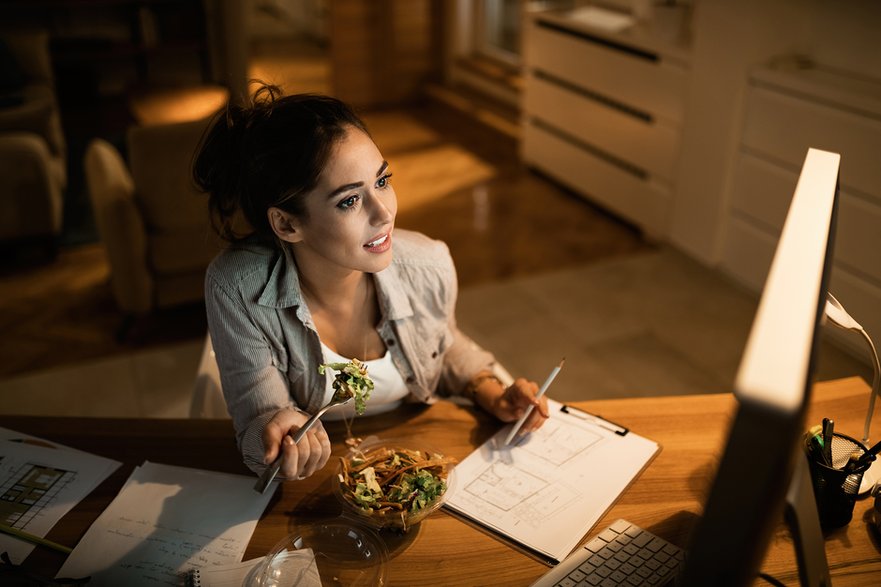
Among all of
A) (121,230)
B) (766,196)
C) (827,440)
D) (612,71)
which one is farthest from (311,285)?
(612,71)

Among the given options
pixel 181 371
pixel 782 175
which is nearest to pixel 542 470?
pixel 181 371

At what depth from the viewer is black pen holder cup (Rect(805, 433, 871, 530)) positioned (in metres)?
1.12

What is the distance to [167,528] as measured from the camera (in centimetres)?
117

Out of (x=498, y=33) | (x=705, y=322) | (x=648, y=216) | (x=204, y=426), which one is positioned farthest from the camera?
(x=498, y=33)

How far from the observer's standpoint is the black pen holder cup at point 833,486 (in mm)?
1120

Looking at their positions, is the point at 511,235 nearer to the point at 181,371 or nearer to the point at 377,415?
the point at 181,371

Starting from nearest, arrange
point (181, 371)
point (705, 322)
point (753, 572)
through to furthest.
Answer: point (753, 572)
point (181, 371)
point (705, 322)

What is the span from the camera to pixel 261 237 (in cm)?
141

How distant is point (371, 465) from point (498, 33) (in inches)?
215

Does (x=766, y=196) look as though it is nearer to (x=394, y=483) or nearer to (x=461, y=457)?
(x=461, y=457)

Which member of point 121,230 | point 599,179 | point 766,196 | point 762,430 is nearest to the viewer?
point 762,430

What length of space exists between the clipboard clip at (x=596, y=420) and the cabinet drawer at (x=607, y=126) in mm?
2526

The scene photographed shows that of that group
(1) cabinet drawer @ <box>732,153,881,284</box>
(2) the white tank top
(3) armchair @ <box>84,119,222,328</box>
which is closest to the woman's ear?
(2) the white tank top

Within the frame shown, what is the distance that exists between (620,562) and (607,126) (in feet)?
10.6
